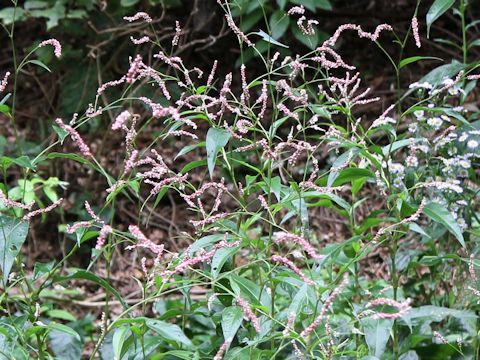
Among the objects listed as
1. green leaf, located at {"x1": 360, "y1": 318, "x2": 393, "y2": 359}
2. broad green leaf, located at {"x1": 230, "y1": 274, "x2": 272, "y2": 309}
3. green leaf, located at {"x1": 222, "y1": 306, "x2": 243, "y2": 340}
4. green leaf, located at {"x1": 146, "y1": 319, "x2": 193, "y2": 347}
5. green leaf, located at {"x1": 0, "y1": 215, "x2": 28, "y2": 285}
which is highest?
green leaf, located at {"x1": 0, "y1": 215, "x2": 28, "y2": 285}

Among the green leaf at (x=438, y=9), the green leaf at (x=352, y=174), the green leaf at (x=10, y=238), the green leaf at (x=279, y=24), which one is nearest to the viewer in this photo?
the green leaf at (x=10, y=238)

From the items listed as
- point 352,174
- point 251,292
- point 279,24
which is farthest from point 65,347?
point 279,24

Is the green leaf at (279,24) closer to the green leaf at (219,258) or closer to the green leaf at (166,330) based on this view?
the green leaf at (219,258)

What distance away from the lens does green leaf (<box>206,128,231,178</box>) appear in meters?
1.87

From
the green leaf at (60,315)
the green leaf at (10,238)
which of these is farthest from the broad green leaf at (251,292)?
the green leaf at (60,315)

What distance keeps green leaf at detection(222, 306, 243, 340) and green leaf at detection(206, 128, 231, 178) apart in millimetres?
325

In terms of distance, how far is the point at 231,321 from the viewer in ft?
6.06

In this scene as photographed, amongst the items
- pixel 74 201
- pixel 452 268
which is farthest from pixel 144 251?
pixel 452 268

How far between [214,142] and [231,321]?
15.7 inches

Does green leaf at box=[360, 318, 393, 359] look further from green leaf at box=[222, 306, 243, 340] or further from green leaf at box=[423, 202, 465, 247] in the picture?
green leaf at box=[222, 306, 243, 340]

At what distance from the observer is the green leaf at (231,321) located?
1.81 meters

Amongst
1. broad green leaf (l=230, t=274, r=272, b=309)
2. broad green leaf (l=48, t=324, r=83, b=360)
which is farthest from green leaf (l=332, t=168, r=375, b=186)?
broad green leaf (l=48, t=324, r=83, b=360)

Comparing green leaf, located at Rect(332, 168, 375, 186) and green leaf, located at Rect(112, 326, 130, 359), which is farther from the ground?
green leaf, located at Rect(332, 168, 375, 186)

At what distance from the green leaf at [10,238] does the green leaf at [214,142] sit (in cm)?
48
